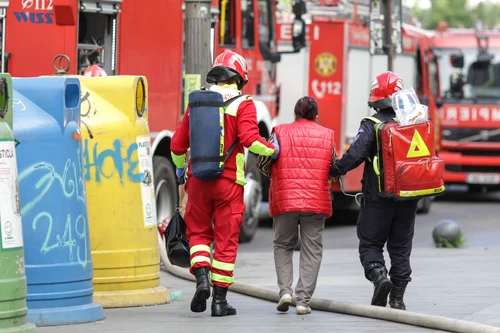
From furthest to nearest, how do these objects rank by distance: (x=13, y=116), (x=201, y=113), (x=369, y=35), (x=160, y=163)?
(x=369, y=35), (x=160, y=163), (x=201, y=113), (x=13, y=116)

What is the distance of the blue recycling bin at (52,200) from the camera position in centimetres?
820

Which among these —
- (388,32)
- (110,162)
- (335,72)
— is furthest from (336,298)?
(335,72)

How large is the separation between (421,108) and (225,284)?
181 cm

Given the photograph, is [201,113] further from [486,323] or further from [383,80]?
[486,323]

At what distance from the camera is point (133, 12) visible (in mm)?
12852

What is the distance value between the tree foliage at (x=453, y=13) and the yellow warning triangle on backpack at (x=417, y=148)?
55.2 m

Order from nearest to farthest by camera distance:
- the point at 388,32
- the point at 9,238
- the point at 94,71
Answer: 1. the point at 9,238
2. the point at 94,71
3. the point at 388,32

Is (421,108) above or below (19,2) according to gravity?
below

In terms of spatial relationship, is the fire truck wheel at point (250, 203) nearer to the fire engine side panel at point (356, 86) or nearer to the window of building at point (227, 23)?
the window of building at point (227, 23)

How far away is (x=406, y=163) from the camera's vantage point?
8953 mm

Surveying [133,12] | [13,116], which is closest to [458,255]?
[133,12]

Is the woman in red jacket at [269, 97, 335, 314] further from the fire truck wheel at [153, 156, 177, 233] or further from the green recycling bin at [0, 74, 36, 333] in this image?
the fire truck wheel at [153, 156, 177, 233]

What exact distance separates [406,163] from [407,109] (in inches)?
15.5

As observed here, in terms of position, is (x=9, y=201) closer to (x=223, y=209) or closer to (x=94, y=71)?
(x=223, y=209)
